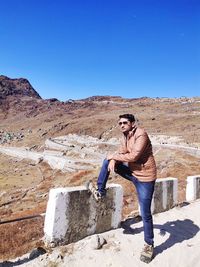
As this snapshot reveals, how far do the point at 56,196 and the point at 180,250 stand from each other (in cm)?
273

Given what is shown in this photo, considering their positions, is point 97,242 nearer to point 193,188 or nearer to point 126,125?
point 126,125

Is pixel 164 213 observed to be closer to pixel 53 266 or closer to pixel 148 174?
pixel 148 174

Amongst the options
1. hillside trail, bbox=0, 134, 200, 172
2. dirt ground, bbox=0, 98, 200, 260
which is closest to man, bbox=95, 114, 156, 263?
dirt ground, bbox=0, 98, 200, 260

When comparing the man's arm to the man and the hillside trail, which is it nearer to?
the man

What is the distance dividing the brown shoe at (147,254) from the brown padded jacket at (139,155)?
4.09 ft

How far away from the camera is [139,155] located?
596 centimetres

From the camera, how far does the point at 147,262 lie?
19.9ft

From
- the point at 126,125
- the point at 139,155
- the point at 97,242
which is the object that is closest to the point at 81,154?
the point at 97,242

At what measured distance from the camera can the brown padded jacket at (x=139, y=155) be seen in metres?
5.96

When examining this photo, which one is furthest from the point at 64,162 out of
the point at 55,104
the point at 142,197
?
the point at 55,104

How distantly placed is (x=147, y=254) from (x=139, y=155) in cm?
183

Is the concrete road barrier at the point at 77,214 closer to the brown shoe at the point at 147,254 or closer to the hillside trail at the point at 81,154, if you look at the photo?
the brown shoe at the point at 147,254

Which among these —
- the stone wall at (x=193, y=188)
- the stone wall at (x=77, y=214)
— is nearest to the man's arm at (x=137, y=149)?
the stone wall at (x=77, y=214)

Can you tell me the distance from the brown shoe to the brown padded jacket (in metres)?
1.25
